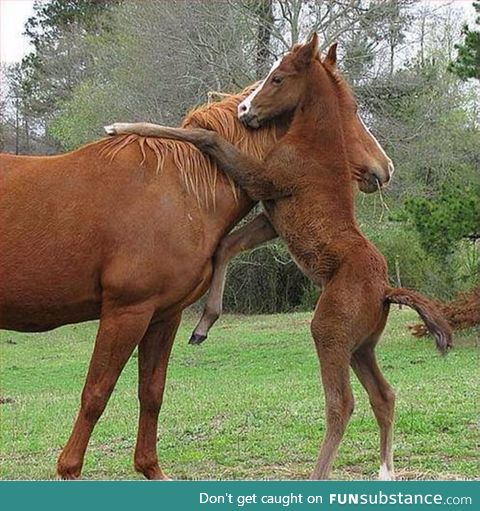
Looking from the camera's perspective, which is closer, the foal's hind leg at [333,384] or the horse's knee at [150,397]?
the foal's hind leg at [333,384]

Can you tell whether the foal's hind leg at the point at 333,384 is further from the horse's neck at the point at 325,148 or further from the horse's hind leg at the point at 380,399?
the horse's neck at the point at 325,148

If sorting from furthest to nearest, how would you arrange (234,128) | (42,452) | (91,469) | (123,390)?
(123,390) → (42,452) → (91,469) → (234,128)

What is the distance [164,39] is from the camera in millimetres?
23078

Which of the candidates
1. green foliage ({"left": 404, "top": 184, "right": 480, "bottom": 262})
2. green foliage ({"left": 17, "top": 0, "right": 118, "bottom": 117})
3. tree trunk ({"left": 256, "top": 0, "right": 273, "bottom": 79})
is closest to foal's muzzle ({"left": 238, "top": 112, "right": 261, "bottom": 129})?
green foliage ({"left": 404, "top": 184, "right": 480, "bottom": 262})

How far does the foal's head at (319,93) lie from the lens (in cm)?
457

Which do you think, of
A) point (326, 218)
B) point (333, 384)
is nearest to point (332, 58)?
point (326, 218)

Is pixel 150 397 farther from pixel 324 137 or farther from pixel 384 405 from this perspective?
pixel 324 137

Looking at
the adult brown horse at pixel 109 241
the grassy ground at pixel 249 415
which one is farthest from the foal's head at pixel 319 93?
the grassy ground at pixel 249 415

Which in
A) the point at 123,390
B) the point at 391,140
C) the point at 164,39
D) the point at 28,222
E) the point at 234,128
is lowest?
the point at 123,390

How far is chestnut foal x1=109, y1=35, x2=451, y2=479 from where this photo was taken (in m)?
4.23

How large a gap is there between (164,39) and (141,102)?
6.02ft

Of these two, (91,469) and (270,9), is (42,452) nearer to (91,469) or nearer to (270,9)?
(91,469)

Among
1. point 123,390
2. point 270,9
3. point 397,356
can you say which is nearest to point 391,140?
point 270,9

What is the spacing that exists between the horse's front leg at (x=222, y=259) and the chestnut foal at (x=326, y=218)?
65 millimetres
